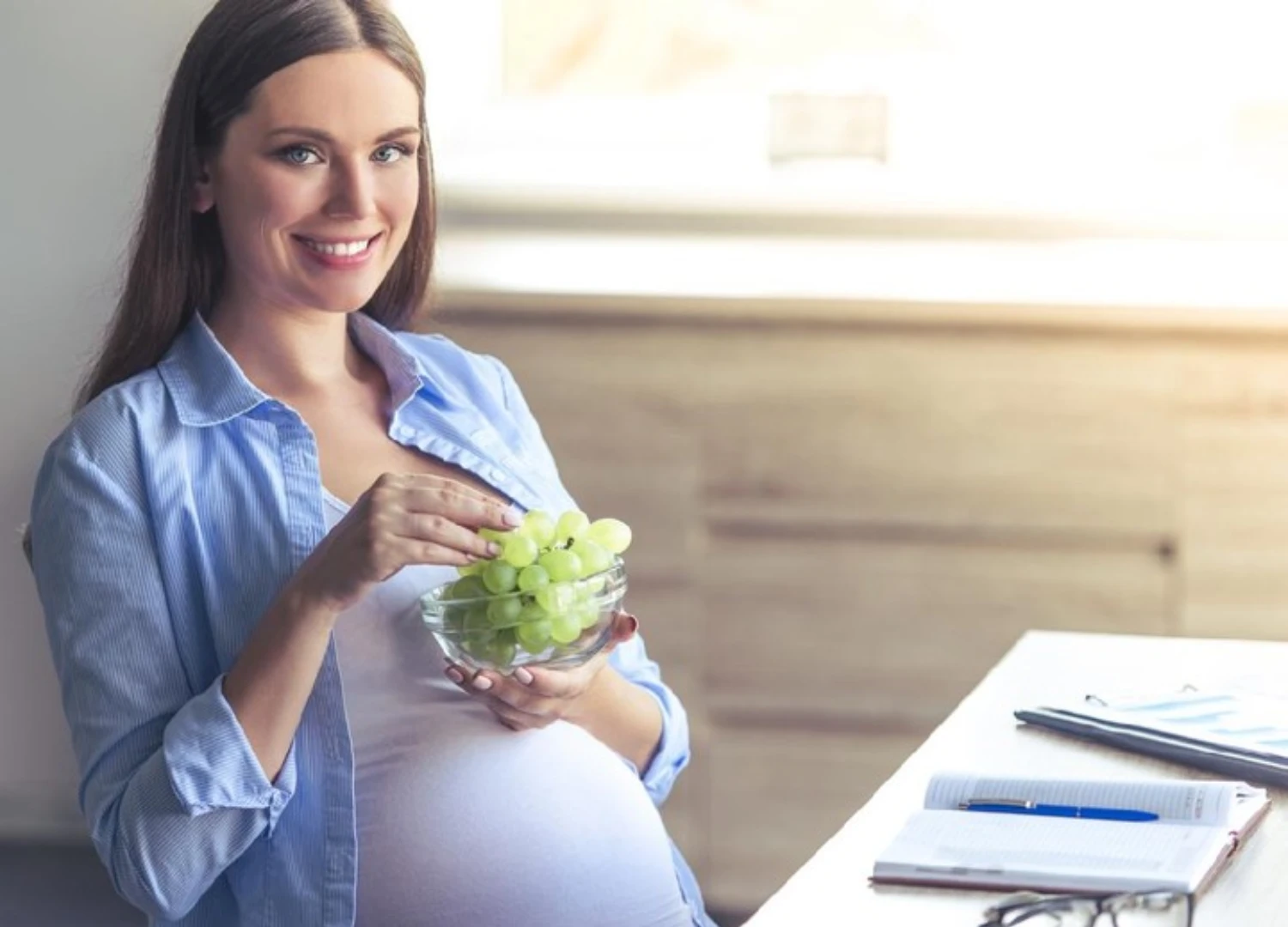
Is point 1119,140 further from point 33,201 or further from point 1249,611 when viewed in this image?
point 33,201

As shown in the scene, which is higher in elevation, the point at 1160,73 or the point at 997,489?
the point at 1160,73

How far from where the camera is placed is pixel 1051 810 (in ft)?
5.06

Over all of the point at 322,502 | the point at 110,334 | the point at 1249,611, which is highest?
the point at 110,334

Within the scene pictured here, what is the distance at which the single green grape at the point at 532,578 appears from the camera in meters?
1.68

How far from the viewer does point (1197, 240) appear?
3369mm

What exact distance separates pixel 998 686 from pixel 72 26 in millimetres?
2338

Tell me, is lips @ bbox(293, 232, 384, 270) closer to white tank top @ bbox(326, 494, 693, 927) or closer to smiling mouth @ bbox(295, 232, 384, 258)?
smiling mouth @ bbox(295, 232, 384, 258)

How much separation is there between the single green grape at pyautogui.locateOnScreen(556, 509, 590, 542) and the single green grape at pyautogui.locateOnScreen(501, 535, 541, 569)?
0.15 ft

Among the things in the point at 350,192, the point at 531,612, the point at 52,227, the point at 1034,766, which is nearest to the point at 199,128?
the point at 350,192

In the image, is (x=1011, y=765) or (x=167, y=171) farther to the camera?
(x=167, y=171)

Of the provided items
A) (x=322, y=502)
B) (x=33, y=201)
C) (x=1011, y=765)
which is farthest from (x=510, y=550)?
(x=33, y=201)

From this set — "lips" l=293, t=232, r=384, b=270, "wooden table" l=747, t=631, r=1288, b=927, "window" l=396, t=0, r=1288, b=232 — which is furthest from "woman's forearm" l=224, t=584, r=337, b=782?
"window" l=396, t=0, r=1288, b=232

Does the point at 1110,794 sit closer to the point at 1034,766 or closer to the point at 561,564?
the point at 1034,766

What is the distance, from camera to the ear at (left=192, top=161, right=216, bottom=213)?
6.32 feet
